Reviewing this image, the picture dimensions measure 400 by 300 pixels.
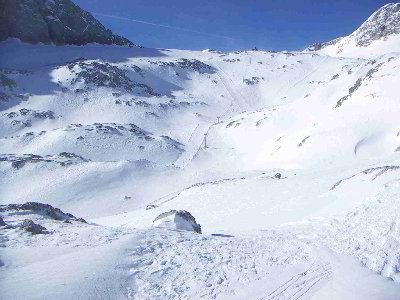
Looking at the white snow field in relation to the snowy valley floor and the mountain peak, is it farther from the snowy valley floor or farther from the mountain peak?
the mountain peak

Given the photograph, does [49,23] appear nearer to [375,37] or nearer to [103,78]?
[103,78]

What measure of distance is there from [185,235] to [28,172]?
39.1m

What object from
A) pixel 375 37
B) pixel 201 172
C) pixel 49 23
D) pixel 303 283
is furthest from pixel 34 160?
pixel 375 37

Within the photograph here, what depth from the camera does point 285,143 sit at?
182 ft

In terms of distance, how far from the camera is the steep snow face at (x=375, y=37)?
13250cm

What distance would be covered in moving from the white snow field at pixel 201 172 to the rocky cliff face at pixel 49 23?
196 inches

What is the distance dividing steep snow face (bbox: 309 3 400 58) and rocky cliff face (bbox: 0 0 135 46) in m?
86.4

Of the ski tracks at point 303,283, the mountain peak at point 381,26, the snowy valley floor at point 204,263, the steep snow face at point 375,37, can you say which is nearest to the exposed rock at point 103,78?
the snowy valley floor at point 204,263

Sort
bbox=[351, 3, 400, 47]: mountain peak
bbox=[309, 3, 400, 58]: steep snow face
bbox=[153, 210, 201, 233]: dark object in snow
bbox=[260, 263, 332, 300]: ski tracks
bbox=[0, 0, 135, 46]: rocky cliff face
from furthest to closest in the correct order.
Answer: bbox=[351, 3, 400, 47]: mountain peak → bbox=[309, 3, 400, 58]: steep snow face → bbox=[0, 0, 135, 46]: rocky cliff face → bbox=[153, 210, 201, 233]: dark object in snow → bbox=[260, 263, 332, 300]: ski tracks

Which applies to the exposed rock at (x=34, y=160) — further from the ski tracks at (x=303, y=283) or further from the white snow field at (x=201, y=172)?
the ski tracks at (x=303, y=283)

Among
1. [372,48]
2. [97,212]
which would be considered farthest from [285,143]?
[372,48]

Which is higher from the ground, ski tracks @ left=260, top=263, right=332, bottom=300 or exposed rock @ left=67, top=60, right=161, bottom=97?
exposed rock @ left=67, top=60, right=161, bottom=97

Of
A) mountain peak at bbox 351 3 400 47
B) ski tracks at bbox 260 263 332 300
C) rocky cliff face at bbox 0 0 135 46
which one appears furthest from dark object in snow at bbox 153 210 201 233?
mountain peak at bbox 351 3 400 47

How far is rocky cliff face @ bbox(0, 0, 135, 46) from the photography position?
110562mm
